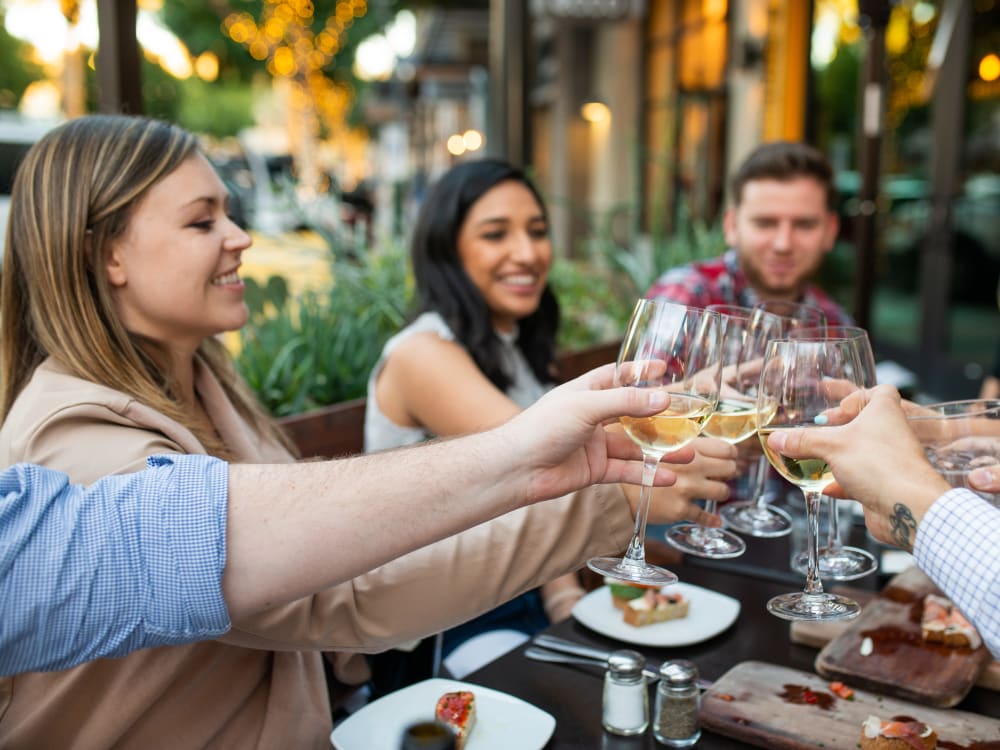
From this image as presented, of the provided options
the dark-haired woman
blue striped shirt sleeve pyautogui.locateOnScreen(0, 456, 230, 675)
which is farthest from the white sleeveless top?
blue striped shirt sleeve pyautogui.locateOnScreen(0, 456, 230, 675)

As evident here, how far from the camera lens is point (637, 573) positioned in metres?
1.14

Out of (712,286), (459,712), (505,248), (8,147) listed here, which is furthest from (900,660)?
(8,147)

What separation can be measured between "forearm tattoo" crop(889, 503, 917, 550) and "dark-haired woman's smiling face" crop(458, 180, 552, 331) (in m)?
1.73

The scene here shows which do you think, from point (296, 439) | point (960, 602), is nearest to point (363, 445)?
point (296, 439)

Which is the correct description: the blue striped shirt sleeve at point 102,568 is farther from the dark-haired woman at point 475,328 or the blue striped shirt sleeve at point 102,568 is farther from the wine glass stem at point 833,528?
the dark-haired woman at point 475,328

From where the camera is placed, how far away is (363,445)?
280 centimetres

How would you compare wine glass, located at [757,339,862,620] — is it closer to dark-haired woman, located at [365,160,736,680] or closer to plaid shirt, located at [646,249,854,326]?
dark-haired woman, located at [365,160,736,680]

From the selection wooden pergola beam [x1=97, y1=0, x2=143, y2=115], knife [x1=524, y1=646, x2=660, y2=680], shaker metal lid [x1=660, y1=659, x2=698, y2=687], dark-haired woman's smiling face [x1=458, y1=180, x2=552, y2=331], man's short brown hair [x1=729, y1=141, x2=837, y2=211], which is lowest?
knife [x1=524, y1=646, x2=660, y2=680]

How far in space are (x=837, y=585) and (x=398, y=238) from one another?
3.03 meters

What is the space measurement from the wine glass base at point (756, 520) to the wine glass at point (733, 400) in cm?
8

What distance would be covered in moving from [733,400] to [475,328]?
1375 mm

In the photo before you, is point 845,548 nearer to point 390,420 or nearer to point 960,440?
point 960,440

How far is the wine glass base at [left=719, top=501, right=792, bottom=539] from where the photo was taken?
1.51 meters

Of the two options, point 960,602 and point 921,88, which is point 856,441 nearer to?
point 960,602
